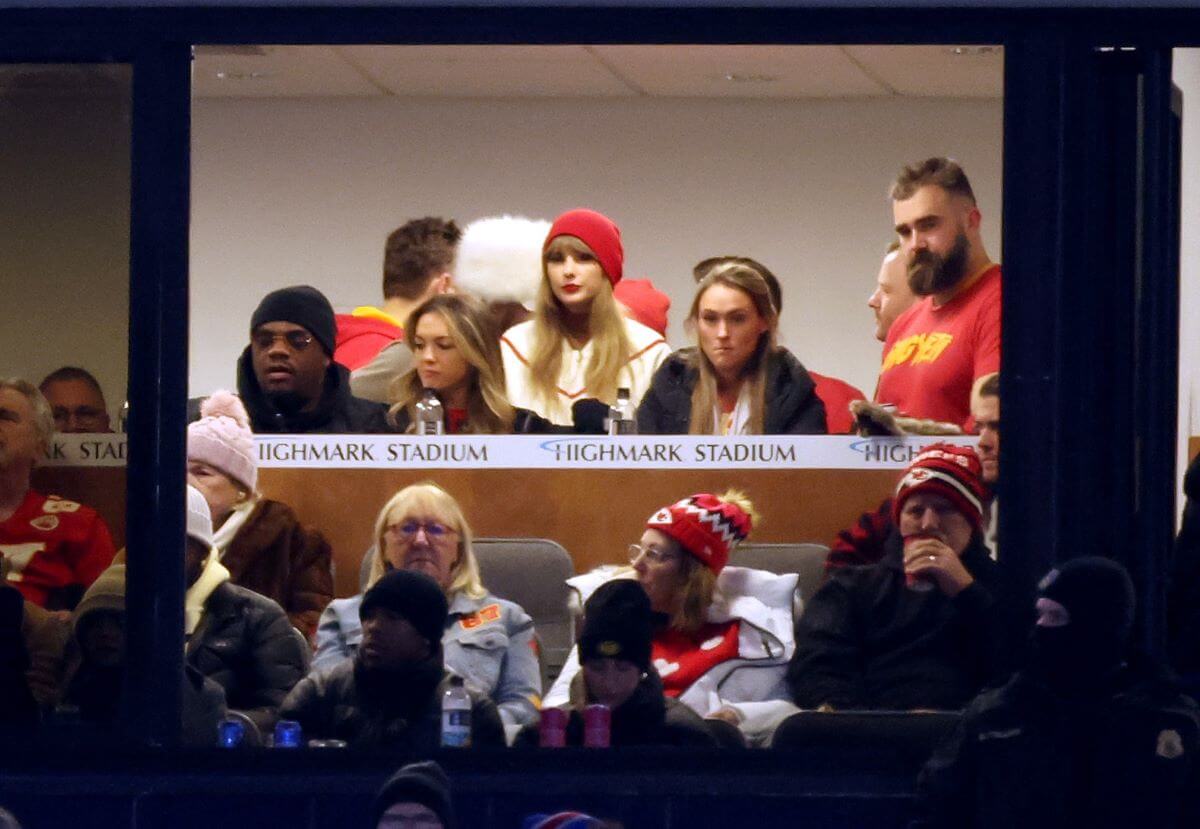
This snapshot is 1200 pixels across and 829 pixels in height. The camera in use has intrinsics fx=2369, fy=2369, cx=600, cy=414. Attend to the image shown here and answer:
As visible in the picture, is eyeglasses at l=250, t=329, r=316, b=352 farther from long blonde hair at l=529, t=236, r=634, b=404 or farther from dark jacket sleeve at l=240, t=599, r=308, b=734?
dark jacket sleeve at l=240, t=599, r=308, b=734

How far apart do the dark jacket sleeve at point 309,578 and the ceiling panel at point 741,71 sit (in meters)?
1.33

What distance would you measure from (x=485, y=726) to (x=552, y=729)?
0.15 meters

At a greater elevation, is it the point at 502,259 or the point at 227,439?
the point at 502,259

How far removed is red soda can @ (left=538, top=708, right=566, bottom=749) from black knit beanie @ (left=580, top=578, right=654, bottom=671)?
173 millimetres

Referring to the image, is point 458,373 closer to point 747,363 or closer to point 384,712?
point 747,363

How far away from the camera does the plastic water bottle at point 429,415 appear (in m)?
6.02

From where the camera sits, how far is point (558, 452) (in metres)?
Answer: 5.91

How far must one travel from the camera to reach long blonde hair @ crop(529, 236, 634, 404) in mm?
6207

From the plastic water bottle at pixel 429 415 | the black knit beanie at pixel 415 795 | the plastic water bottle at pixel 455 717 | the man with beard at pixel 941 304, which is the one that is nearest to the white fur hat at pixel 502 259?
the plastic water bottle at pixel 429 415

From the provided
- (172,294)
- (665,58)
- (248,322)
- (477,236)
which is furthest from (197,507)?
(477,236)

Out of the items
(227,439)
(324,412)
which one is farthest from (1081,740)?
(324,412)

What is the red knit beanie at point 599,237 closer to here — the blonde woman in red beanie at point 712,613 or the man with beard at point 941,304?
the man with beard at point 941,304

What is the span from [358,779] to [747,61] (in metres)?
1.91

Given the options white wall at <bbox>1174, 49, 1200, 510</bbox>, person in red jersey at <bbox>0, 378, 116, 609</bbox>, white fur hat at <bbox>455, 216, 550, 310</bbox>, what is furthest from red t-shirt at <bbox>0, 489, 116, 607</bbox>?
white wall at <bbox>1174, 49, 1200, 510</bbox>
